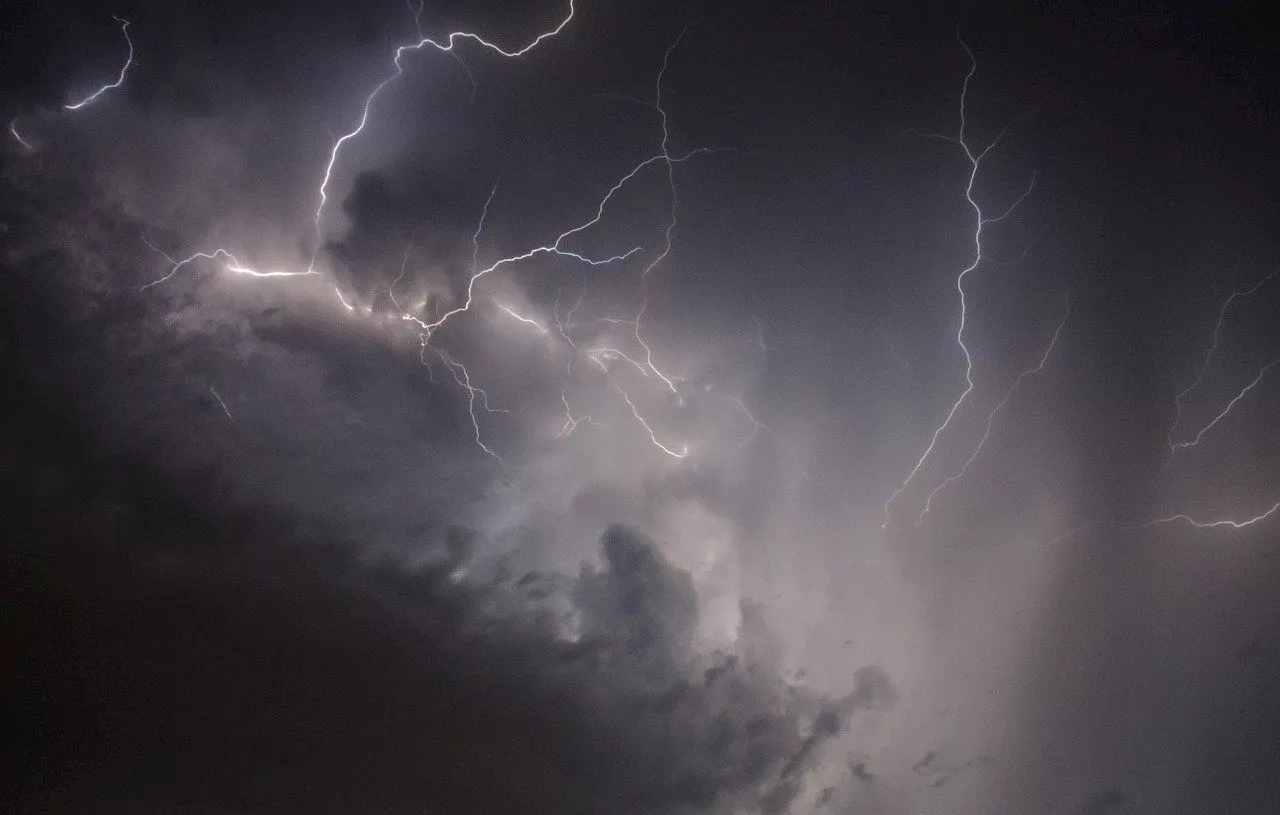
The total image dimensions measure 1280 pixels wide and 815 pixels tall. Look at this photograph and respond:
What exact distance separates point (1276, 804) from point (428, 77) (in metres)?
35.2

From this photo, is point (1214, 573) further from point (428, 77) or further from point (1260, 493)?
point (428, 77)

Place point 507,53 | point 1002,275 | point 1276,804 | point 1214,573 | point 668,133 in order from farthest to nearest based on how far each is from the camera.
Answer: point 1276,804, point 1214,573, point 1002,275, point 668,133, point 507,53

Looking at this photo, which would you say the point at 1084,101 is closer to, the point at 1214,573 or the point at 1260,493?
the point at 1260,493

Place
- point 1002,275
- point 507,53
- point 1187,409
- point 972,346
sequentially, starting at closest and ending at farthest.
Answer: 1. point 507,53
2. point 1002,275
3. point 972,346
4. point 1187,409

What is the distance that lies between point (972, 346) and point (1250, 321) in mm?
5196

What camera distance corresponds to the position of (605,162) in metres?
8.43

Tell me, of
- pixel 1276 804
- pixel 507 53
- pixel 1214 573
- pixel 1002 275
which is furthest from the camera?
pixel 1276 804

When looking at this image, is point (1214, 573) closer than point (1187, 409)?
No

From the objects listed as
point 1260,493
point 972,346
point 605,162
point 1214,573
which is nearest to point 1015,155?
point 972,346

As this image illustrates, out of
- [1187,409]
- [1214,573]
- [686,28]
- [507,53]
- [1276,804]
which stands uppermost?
[686,28]

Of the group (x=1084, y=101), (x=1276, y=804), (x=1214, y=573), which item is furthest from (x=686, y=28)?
(x=1276, y=804)

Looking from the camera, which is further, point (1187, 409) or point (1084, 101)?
point (1187, 409)

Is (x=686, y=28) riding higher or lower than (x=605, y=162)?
higher

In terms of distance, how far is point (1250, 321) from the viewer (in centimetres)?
1007
